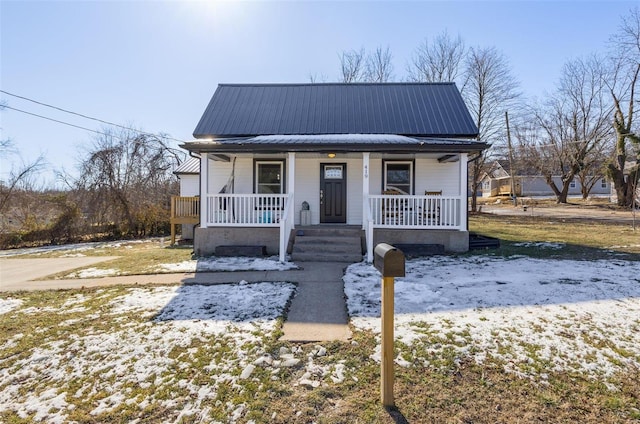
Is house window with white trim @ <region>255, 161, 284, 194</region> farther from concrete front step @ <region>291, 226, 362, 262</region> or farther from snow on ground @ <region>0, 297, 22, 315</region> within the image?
snow on ground @ <region>0, 297, 22, 315</region>

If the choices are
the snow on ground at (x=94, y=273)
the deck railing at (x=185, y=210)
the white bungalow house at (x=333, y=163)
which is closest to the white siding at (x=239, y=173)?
the white bungalow house at (x=333, y=163)

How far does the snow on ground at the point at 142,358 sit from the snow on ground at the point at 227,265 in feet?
6.71

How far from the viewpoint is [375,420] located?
7.73ft

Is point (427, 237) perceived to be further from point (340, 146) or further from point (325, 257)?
point (340, 146)

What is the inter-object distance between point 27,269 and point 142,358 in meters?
7.42

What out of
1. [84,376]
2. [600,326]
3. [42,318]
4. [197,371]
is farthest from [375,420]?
[42,318]

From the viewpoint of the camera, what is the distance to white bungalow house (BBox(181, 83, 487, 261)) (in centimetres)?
856

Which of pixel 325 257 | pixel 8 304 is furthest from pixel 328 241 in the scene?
pixel 8 304

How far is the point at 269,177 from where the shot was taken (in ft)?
35.6

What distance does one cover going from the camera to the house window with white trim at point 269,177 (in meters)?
10.8

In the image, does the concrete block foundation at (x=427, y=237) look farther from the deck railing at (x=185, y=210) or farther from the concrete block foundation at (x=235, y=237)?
the deck railing at (x=185, y=210)

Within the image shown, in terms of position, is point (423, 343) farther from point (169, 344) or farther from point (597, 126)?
point (597, 126)

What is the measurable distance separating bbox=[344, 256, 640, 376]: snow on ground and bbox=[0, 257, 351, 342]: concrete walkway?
0.96 ft

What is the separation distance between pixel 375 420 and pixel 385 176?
349 inches
